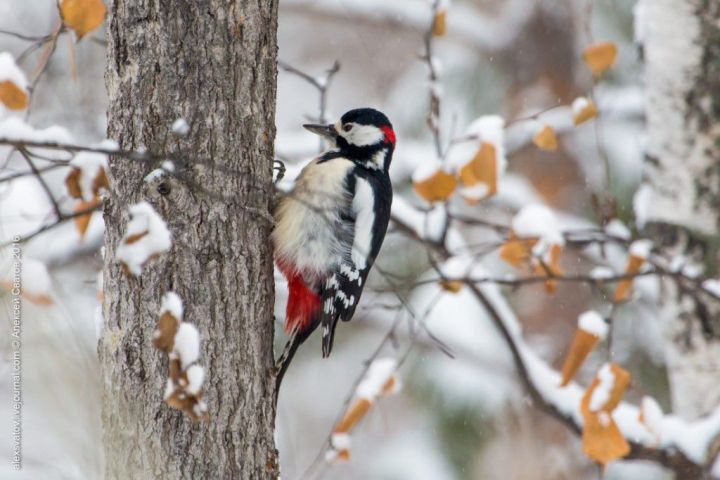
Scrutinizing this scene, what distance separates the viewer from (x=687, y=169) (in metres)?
3.70

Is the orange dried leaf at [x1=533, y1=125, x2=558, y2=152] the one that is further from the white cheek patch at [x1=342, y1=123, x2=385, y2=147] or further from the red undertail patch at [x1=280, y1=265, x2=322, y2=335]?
the red undertail patch at [x1=280, y1=265, x2=322, y2=335]

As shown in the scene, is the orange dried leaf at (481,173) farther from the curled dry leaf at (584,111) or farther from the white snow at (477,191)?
the curled dry leaf at (584,111)

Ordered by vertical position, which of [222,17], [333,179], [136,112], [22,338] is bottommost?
[22,338]

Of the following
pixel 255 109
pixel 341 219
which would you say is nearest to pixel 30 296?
pixel 255 109

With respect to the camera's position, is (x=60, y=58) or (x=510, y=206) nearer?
(x=510, y=206)

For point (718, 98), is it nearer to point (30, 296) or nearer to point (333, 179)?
point (333, 179)

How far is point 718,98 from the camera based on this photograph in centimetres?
368

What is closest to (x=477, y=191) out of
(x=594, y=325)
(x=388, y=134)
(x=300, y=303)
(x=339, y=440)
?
(x=388, y=134)

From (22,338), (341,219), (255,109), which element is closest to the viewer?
(22,338)

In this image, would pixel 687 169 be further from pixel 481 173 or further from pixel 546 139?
pixel 481 173

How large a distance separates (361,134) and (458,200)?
3368mm

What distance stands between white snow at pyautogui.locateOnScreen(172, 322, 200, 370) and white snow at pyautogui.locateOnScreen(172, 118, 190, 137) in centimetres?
41

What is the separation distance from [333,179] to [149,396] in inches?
43.1

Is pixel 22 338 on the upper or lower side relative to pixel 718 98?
lower
